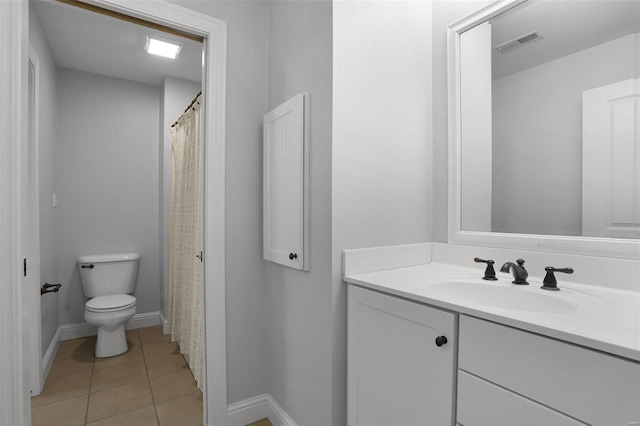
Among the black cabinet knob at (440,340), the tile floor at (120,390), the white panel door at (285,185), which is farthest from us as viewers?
the tile floor at (120,390)

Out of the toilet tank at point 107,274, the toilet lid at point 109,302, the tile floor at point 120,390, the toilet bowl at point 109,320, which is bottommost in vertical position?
the tile floor at point 120,390

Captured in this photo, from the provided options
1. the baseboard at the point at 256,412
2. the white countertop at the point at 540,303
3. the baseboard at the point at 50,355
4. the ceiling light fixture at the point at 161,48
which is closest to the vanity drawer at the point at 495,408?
the white countertop at the point at 540,303

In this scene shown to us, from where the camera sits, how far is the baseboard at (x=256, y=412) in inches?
66.1

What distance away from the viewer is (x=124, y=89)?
125 inches

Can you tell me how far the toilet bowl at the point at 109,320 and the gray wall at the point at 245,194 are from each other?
4.57 ft

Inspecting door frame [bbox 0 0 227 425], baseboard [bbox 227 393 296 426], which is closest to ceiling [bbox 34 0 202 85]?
door frame [bbox 0 0 227 425]

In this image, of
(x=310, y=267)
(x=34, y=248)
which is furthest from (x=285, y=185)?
(x=34, y=248)

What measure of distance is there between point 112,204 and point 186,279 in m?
1.31

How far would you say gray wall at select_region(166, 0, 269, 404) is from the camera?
1.71m

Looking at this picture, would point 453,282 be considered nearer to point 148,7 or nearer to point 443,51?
point 443,51

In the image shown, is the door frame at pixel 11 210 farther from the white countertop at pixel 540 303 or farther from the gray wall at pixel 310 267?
the white countertop at pixel 540 303

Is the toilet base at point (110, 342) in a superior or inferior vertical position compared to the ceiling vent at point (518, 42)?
inferior

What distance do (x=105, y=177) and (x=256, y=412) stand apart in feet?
8.40

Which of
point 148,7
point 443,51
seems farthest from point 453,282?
point 148,7
